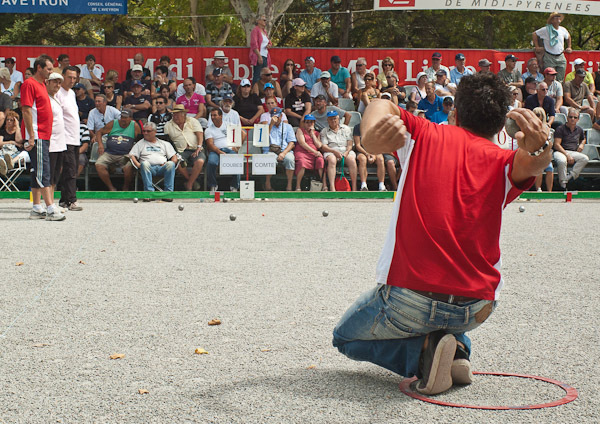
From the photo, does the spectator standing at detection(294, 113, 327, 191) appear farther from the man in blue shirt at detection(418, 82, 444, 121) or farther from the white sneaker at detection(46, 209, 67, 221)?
the white sneaker at detection(46, 209, 67, 221)

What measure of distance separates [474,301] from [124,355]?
6.69ft

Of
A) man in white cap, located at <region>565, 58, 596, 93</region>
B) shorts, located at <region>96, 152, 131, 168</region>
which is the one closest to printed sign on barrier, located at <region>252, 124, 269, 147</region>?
shorts, located at <region>96, 152, 131, 168</region>

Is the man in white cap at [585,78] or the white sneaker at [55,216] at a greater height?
the man in white cap at [585,78]

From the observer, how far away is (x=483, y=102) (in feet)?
13.3

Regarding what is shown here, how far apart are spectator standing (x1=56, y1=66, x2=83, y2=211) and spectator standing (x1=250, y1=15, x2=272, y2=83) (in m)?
6.50

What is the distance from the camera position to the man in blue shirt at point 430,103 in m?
17.3

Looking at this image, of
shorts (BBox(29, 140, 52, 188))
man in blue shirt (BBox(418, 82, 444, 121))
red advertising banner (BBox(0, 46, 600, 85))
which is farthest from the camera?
red advertising banner (BBox(0, 46, 600, 85))

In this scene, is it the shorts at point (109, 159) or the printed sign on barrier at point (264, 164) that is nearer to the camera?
the printed sign on barrier at point (264, 164)

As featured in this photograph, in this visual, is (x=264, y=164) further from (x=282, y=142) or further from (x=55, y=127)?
(x=55, y=127)

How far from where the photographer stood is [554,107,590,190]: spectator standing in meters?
17.2

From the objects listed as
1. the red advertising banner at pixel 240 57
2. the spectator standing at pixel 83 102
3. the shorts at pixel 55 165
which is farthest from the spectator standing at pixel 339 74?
the shorts at pixel 55 165

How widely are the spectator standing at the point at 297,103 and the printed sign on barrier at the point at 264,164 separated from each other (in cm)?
168

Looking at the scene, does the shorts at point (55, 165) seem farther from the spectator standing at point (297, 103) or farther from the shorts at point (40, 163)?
the spectator standing at point (297, 103)

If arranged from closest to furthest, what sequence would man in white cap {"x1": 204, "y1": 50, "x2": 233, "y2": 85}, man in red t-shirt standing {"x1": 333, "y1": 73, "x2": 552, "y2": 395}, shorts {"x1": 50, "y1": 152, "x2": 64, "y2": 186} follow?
man in red t-shirt standing {"x1": 333, "y1": 73, "x2": 552, "y2": 395}
shorts {"x1": 50, "y1": 152, "x2": 64, "y2": 186}
man in white cap {"x1": 204, "y1": 50, "x2": 233, "y2": 85}
